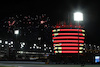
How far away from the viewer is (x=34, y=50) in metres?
184

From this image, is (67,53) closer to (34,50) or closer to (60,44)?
(60,44)

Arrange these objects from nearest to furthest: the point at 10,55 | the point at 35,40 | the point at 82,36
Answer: the point at 10,55 → the point at 82,36 → the point at 35,40

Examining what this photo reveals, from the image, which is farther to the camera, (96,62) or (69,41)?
(69,41)

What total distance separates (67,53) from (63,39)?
913 cm

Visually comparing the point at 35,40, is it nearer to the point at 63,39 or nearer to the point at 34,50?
the point at 34,50

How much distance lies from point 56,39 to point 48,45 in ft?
228

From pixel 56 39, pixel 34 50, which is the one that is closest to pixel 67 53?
pixel 56 39

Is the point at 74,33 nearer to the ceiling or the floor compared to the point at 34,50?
nearer to the ceiling

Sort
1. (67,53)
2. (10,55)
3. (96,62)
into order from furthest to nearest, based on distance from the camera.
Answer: (67,53)
(10,55)
(96,62)

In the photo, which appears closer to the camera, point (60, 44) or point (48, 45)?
point (60, 44)

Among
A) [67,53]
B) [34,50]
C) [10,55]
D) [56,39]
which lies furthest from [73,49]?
[34,50]

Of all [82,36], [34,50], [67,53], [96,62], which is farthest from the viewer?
[34,50]

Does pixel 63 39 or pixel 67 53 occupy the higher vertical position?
pixel 63 39

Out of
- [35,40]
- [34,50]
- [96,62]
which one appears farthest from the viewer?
[34,50]
